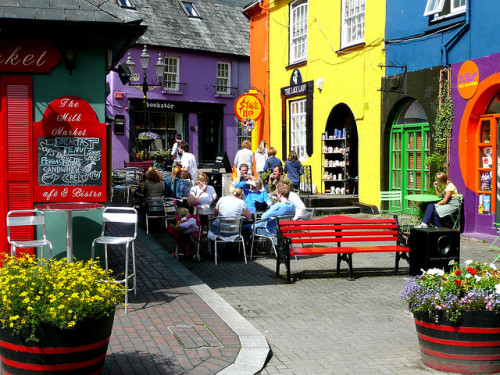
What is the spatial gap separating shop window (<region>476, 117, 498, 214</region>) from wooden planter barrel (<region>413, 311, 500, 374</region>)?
8.04m

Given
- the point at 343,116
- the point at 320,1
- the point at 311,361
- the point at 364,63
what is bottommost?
the point at 311,361

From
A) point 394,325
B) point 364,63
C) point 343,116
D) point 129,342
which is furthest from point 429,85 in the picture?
point 129,342

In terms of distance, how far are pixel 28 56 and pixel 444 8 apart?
932 centimetres

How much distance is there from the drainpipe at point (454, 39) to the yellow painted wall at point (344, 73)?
96.7 inches

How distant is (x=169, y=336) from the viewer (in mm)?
6383

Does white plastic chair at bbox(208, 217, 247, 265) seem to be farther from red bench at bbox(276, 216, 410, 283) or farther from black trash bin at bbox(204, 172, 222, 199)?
black trash bin at bbox(204, 172, 222, 199)

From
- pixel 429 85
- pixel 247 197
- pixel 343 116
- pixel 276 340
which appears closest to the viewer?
pixel 276 340

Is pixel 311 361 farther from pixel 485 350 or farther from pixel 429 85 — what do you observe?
pixel 429 85

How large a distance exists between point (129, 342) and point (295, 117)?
15.9 m

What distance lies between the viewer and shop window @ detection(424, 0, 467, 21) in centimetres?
1365

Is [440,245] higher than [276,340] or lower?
→ higher

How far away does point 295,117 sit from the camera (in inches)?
843

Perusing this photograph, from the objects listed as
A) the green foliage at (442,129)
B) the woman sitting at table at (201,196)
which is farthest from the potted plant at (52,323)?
the green foliage at (442,129)

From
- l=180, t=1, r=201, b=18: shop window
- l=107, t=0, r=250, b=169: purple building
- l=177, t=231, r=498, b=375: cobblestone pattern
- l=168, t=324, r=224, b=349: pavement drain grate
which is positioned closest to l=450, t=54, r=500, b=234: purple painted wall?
l=177, t=231, r=498, b=375: cobblestone pattern
